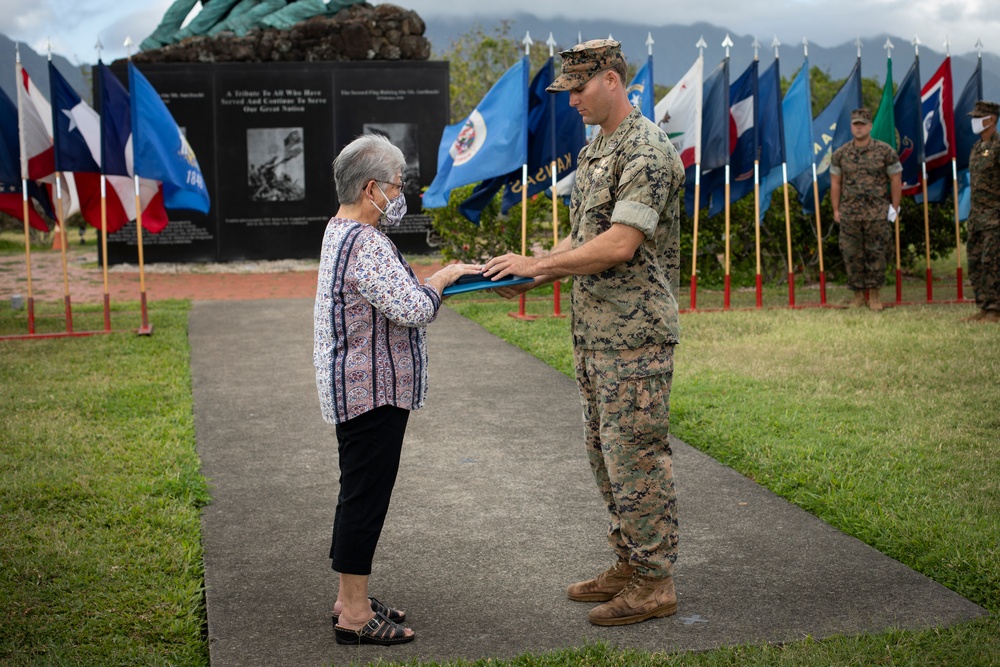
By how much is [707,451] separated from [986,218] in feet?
20.2

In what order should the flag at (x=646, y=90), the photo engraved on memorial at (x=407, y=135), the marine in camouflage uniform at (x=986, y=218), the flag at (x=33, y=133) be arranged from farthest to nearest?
the photo engraved on memorial at (x=407, y=135), the flag at (x=646, y=90), the marine in camouflage uniform at (x=986, y=218), the flag at (x=33, y=133)

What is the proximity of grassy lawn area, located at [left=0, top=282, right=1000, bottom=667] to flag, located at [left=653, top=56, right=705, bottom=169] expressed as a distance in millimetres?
2149

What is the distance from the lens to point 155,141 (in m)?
10.2

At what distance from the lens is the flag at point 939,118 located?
488 inches

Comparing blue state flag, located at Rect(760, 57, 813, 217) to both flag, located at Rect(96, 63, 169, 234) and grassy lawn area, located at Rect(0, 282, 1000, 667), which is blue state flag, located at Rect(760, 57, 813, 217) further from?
flag, located at Rect(96, 63, 169, 234)

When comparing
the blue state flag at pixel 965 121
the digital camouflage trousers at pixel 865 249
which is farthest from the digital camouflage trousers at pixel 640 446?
the blue state flag at pixel 965 121

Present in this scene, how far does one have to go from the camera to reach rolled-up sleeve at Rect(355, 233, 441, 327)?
3.34 meters

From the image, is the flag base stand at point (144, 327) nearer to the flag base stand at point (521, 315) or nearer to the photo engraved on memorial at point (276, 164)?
the flag base stand at point (521, 315)

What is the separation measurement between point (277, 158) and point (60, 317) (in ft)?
24.3

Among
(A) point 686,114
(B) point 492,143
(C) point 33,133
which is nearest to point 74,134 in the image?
(C) point 33,133

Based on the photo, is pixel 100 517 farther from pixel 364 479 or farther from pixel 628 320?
pixel 628 320

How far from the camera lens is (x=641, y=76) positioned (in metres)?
11.3

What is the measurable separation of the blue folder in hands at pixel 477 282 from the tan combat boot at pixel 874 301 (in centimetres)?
886

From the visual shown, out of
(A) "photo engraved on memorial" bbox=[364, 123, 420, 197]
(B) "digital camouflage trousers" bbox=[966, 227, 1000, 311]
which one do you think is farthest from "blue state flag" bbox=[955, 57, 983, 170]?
(A) "photo engraved on memorial" bbox=[364, 123, 420, 197]
